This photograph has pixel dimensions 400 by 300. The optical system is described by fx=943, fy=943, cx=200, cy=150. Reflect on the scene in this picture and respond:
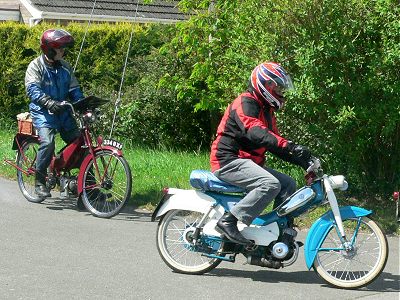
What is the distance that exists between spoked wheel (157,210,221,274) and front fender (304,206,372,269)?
797 millimetres

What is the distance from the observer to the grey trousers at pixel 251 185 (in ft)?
24.6

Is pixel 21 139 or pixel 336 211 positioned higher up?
pixel 21 139

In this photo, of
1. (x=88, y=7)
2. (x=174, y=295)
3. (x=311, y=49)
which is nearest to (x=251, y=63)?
(x=311, y=49)

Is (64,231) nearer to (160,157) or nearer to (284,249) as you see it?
(284,249)

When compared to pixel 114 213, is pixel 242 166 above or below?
above

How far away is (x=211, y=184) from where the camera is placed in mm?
7746

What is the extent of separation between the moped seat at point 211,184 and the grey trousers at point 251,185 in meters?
0.08

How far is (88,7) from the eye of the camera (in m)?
22.9

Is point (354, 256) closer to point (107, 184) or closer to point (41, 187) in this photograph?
point (107, 184)

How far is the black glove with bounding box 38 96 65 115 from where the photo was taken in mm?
10289

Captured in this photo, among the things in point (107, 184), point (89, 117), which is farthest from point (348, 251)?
point (89, 117)

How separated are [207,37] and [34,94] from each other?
3477 millimetres

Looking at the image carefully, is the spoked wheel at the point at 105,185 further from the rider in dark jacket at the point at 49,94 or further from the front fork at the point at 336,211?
the front fork at the point at 336,211

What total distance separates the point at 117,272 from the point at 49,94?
3456 millimetres
